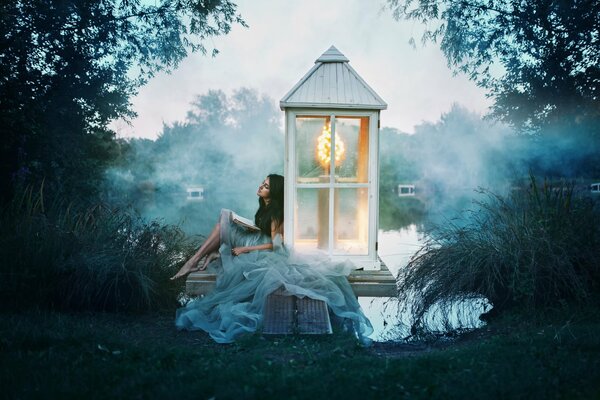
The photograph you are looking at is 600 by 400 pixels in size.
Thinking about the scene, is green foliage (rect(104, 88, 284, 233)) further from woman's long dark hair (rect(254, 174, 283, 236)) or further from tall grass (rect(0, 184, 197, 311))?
woman's long dark hair (rect(254, 174, 283, 236))

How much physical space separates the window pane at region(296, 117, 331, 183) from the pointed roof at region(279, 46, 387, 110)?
235mm

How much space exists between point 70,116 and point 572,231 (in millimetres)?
7162

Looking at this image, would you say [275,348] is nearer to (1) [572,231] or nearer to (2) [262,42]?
(1) [572,231]

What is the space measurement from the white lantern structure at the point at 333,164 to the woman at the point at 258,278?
1.12 feet

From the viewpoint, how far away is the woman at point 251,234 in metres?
5.71

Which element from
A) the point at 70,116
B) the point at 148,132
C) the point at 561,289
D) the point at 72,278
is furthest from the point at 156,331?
the point at 148,132

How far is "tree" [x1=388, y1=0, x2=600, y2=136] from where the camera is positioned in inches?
337

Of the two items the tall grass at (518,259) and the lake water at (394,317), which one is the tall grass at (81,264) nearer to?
the lake water at (394,317)

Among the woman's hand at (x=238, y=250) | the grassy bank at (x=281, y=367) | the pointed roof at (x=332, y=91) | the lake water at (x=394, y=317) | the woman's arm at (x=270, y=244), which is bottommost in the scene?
the lake water at (x=394, y=317)

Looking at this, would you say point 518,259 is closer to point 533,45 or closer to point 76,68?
point 533,45

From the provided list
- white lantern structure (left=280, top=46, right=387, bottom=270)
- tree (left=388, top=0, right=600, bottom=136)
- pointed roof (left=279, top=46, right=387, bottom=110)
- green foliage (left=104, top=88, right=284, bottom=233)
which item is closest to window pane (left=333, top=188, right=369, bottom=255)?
white lantern structure (left=280, top=46, right=387, bottom=270)

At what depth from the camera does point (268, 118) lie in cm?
4616

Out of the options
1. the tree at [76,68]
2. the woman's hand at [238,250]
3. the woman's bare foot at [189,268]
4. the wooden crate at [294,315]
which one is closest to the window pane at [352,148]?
the woman's hand at [238,250]

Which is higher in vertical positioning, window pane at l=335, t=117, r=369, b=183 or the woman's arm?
window pane at l=335, t=117, r=369, b=183
